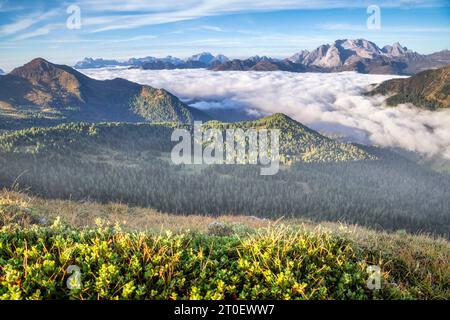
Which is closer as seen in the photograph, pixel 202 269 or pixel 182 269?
pixel 202 269

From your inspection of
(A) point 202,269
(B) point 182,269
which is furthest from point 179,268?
(A) point 202,269

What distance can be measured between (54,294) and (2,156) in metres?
212

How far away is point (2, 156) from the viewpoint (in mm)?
183250

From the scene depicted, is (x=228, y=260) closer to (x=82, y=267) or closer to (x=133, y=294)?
(x=133, y=294)

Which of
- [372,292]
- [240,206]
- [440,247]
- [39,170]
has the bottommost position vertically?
[240,206]

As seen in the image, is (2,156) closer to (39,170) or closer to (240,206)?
(39,170)

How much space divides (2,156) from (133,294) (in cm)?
21260

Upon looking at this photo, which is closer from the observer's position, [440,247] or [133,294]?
[133,294]

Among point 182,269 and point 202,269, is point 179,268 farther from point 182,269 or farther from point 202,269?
point 202,269

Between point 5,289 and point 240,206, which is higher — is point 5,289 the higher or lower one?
the higher one

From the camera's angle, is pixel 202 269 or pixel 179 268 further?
pixel 179 268
